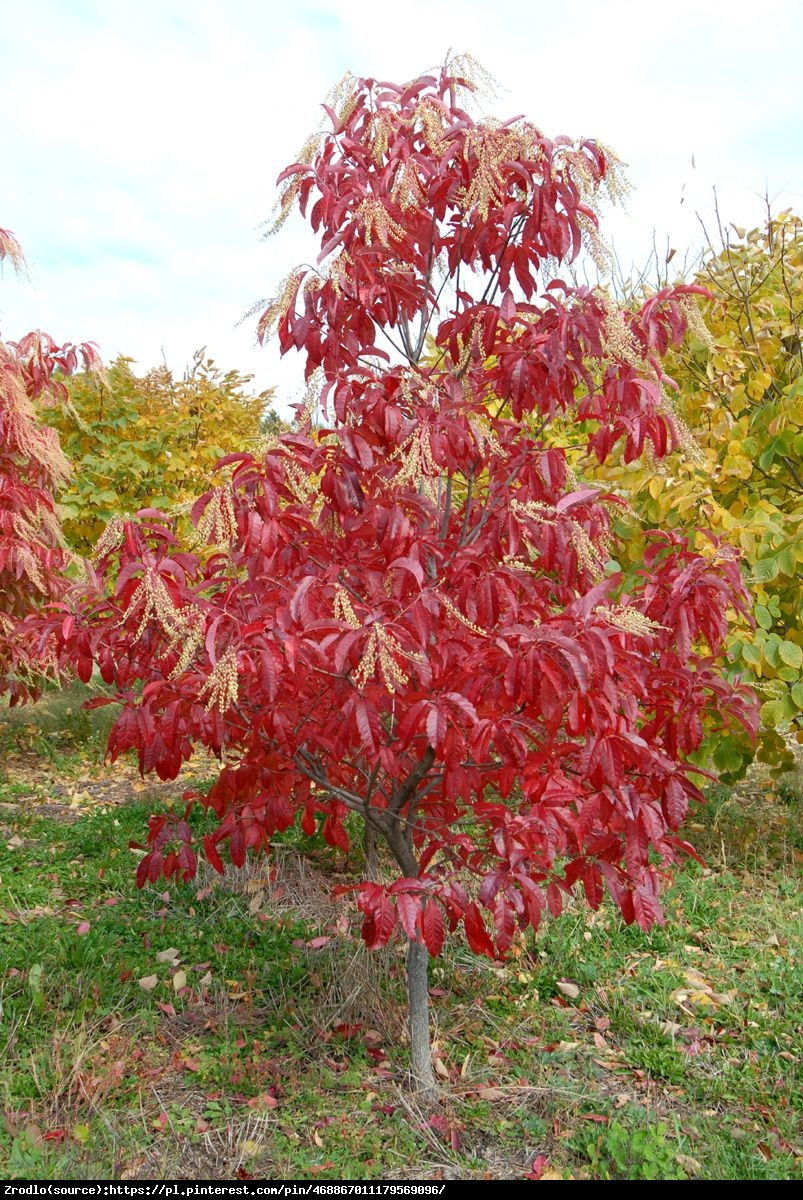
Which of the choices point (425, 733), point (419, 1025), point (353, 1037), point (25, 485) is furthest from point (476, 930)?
point (25, 485)

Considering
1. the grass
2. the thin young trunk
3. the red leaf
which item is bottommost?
the grass

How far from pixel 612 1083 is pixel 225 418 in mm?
5560

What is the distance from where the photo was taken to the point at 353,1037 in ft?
9.70

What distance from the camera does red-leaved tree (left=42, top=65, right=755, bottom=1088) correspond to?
2.05 metres

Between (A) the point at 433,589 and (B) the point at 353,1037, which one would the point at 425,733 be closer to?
(A) the point at 433,589

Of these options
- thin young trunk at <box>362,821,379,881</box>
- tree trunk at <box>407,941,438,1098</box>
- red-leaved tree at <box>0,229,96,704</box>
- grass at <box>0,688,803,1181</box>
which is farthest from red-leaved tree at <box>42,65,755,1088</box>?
red-leaved tree at <box>0,229,96,704</box>

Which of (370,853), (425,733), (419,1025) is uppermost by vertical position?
(425,733)

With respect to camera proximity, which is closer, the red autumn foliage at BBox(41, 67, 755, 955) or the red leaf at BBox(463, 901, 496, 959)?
the red autumn foliage at BBox(41, 67, 755, 955)

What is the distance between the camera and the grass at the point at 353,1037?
96.9 inches

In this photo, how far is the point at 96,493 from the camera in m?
6.77

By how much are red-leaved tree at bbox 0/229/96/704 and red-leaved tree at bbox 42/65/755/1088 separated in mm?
1750

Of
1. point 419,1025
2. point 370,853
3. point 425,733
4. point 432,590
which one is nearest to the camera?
point 432,590

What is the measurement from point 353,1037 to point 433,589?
1620 mm

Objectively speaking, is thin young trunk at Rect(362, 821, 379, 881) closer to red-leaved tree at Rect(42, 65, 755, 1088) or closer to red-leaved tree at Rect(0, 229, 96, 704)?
red-leaved tree at Rect(42, 65, 755, 1088)
